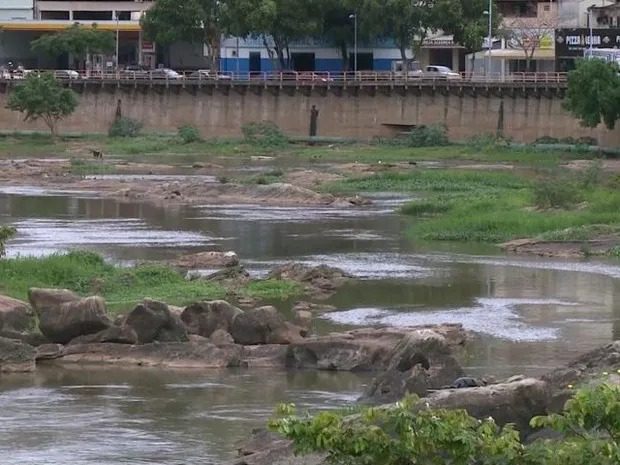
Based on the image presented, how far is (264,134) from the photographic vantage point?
96.6 m

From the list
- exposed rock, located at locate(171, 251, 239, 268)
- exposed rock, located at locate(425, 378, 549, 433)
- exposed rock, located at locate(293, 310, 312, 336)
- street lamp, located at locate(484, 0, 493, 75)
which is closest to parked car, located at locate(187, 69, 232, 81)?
street lamp, located at locate(484, 0, 493, 75)

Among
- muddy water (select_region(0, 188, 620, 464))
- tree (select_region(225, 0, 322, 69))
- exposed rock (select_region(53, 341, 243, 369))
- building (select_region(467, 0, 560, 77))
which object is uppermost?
tree (select_region(225, 0, 322, 69))

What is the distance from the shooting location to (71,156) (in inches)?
3440

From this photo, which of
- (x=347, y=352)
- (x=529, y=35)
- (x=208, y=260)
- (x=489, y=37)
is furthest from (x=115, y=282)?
(x=529, y=35)

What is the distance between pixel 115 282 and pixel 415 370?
14.2 meters

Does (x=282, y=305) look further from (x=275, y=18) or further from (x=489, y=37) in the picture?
(x=275, y=18)

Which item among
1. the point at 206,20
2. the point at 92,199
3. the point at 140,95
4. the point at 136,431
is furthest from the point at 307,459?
the point at 206,20

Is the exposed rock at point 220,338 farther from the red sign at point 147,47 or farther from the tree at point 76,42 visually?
the red sign at point 147,47

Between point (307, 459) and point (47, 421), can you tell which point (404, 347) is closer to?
point (47, 421)

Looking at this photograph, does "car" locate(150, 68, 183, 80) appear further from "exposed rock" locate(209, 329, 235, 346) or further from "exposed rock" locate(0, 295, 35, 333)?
"exposed rock" locate(209, 329, 235, 346)

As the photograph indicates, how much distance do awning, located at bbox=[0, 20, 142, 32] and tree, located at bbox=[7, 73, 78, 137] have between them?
31646 millimetres

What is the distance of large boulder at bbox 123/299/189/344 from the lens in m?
27.7

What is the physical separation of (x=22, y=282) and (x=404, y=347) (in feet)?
39.7

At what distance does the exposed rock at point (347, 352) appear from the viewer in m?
26.9
